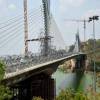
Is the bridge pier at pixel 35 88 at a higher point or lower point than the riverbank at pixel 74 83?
higher

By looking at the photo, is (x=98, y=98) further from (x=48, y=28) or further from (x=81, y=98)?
(x=48, y=28)

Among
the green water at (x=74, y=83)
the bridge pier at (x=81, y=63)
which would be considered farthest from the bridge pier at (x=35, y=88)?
the bridge pier at (x=81, y=63)

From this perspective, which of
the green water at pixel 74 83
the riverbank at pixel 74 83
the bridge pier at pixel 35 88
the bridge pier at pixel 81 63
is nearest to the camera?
the bridge pier at pixel 35 88

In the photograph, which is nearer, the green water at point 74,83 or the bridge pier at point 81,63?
the green water at point 74,83

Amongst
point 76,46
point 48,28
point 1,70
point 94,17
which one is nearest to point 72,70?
point 76,46

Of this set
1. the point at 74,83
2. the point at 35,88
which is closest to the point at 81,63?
the point at 74,83

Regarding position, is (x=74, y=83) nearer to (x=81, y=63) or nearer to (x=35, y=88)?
(x=35, y=88)

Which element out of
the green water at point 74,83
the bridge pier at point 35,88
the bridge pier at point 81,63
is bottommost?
the green water at point 74,83

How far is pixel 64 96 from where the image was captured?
35.2 m

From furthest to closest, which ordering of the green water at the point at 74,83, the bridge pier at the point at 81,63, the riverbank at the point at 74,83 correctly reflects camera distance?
the bridge pier at the point at 81,63 < the green water at the point at 74,83 < the riverbank at the point at 74,83

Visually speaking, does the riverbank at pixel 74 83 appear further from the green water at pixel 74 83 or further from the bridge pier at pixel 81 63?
the bridge pier at pixel 81 63

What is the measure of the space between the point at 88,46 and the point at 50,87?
118 m

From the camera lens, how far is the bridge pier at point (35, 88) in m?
55.5

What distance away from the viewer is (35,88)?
58.2m
